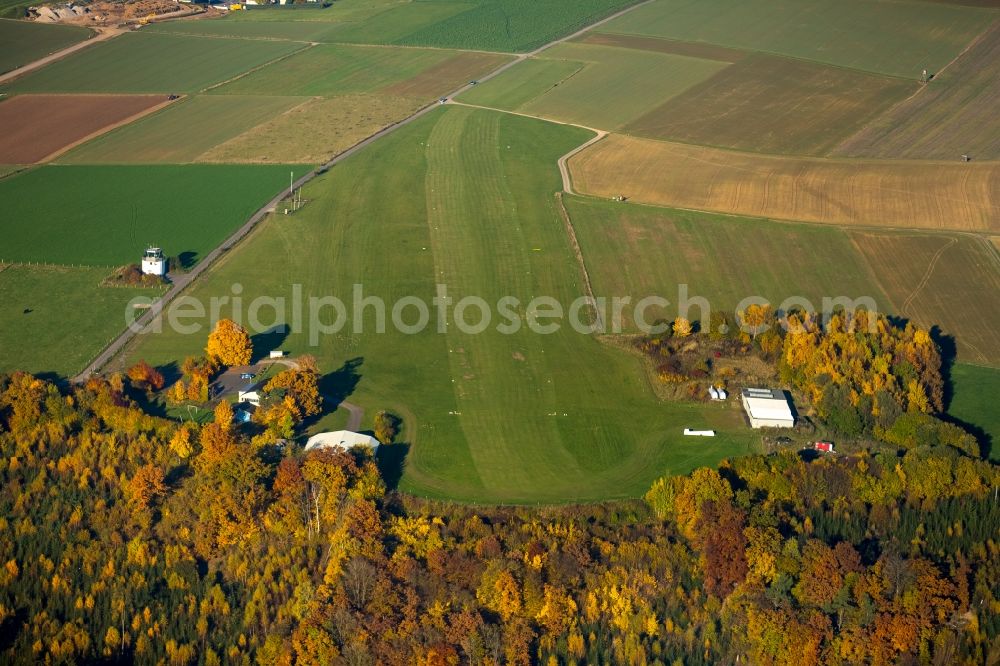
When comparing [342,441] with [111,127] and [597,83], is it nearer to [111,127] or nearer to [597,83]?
[111,127]

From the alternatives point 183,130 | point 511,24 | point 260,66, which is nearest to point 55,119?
point 183,130

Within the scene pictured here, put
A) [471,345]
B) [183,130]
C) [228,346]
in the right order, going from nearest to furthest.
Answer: [228,346] < [471,345] < [183,130]

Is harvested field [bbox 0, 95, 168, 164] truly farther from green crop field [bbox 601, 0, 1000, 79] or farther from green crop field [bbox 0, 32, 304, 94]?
green crop field [bbox 601, 0, 1000, 79]

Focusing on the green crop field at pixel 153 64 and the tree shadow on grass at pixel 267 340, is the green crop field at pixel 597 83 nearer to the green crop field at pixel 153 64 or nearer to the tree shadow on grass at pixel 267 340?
the green crop field at pixel 153 64

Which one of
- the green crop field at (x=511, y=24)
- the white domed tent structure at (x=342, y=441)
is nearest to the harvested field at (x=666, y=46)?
the green crop field at (x=511, y=24)

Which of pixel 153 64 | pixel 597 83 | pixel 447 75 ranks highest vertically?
pixel 153 64

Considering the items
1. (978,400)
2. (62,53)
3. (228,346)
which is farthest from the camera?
(62,53)
